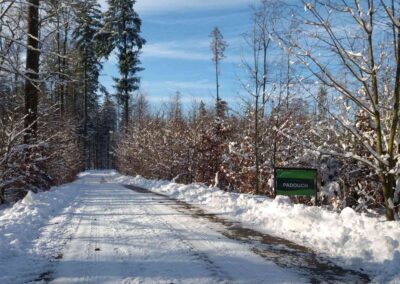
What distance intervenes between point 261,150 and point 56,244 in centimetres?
1265

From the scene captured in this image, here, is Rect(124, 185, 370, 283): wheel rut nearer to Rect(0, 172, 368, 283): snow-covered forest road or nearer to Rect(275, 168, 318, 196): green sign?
Rect(0, 172, 368, 283): snow-covered forest road

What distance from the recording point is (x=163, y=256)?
6.76 metres

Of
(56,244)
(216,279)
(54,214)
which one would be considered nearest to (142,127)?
(54,214)

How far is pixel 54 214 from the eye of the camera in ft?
39.5

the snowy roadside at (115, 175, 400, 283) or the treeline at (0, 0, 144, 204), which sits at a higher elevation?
the treeline at (0, 0, 144, 204)

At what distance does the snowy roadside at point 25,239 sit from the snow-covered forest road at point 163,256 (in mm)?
16

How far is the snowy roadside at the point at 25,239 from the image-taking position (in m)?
5.99

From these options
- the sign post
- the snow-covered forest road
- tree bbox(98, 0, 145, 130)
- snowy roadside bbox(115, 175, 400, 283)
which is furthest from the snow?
tree bbox(98, 0, 145, 130)

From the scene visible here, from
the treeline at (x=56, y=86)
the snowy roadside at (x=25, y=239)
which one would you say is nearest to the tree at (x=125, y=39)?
the treeline at (x=56, y=86)

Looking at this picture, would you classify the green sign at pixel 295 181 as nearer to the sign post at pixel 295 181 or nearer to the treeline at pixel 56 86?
the sign post at pixel 295 181

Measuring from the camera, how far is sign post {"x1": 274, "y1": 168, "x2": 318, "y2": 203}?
11.5 meters

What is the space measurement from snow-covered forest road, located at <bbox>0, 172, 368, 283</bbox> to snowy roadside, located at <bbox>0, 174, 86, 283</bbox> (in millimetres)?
16

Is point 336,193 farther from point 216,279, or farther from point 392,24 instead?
point 216,279

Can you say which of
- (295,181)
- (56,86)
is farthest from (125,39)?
(295,181)
